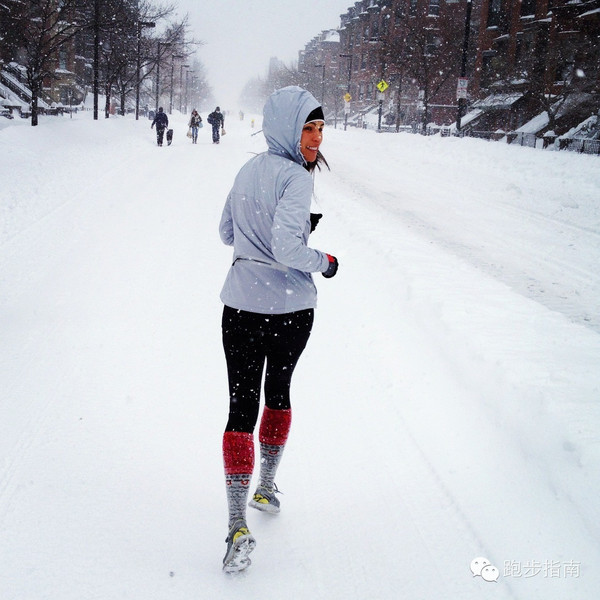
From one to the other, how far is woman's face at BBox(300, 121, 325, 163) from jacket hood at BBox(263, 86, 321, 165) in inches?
1.6

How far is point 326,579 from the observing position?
2.45 metres

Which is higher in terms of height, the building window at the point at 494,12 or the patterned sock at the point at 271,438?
the building window at the point at 494,12

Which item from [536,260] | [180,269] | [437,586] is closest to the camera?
[437,586]

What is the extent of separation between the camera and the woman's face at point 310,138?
2.38 m

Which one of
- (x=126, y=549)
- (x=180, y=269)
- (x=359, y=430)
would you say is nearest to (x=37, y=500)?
(x=126, y=549)

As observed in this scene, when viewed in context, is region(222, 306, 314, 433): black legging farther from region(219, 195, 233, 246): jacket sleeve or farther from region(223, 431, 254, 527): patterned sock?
region(219, 195, 233, 246): jacket sleeve

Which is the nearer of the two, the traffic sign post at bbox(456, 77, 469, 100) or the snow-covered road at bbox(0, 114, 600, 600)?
the snow-covered road at bbox(0, 114, 600, 600)

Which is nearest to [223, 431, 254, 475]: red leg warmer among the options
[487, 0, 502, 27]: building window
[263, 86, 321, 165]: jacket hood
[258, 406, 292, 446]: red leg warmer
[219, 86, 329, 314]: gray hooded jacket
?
[258, 406, 292, 446]: red leg warmer

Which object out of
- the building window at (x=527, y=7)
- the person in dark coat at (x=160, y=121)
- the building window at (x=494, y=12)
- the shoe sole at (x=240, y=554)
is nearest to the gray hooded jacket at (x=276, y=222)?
the shoe sole at (x=240, y=554)

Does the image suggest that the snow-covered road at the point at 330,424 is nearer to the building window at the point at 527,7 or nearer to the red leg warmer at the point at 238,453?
the red leg warmer at the point at 238,453

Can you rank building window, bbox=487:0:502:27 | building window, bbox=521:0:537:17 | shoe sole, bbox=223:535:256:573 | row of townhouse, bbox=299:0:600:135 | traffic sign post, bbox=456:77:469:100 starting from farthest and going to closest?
1. building window, bbox=487:0:502:27
2. building window, bbox=521:0:537:17
3. row of townhouse, bbox=299:0:600:135
4. traffic sign post, bbox=456:77:469:100
5. shoe sole, bbox=223:535:256:573

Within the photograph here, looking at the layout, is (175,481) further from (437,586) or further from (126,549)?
(437,586)

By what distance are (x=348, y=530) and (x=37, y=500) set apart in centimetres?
164

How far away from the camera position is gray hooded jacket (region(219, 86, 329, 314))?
2.26 m
